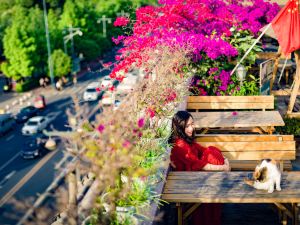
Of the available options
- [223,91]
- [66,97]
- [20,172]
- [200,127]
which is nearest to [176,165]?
[200,127]

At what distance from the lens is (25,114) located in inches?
1606

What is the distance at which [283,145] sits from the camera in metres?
7.68

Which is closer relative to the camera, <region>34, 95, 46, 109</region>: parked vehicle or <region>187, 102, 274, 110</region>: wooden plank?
<region>187, 102, 274, 110</region>: wooden plank

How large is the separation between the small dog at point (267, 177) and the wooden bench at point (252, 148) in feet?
5.44

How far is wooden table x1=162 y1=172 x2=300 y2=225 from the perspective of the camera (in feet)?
18.9

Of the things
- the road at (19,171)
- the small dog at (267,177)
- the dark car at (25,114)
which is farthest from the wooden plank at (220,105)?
the dark car at (25,114)

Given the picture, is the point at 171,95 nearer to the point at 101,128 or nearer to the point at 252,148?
the point at 252,148

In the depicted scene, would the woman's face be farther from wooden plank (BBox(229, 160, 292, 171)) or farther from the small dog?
the small dog

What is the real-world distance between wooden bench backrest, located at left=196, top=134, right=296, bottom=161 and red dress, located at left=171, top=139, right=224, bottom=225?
670mm

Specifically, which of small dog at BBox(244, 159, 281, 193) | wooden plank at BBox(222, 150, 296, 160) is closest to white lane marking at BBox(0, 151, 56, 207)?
wooden plank at BBox(222, 150, 296, 160)

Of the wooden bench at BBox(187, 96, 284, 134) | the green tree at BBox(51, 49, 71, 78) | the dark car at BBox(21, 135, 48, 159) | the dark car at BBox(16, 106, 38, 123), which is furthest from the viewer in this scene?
the green tree at BBox(51, 49, 71, 78)

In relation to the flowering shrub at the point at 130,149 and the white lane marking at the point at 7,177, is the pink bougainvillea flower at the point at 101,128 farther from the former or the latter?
the white lane marking at the point at 7,177

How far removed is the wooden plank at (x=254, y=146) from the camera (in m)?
7.66

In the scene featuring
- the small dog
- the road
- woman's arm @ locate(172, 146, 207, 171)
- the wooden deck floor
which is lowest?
the road
